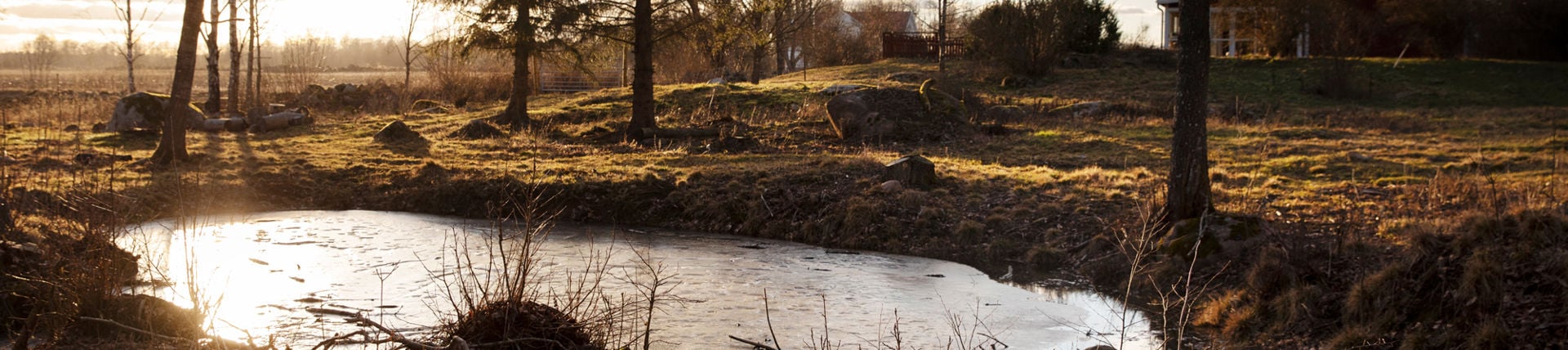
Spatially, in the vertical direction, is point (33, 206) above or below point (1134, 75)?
below

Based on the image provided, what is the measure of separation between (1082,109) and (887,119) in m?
6.81

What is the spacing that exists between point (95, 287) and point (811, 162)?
10.4 metres

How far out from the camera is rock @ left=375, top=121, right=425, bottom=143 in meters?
20.8

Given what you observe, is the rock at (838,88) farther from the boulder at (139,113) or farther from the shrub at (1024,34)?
the boulder at (139,113)

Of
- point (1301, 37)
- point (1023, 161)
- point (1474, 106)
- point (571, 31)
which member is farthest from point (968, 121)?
point (1301, 37)

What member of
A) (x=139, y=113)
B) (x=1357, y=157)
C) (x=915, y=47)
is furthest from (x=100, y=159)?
(x=915, y=47)

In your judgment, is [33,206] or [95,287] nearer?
[95,287]

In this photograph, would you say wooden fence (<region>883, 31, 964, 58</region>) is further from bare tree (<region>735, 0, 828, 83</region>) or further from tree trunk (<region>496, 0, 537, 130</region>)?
tree trunk (<region>496, 0, 537, 130</region>)

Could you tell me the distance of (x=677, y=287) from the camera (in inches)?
400

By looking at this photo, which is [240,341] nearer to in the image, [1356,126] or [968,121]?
[968,121]

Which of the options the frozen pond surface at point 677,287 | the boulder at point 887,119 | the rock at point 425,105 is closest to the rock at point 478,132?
the rock at point 425,105

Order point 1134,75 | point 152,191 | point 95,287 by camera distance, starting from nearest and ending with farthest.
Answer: point 95,287 < point 152,191 < point 1134,75

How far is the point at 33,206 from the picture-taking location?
36.8ft

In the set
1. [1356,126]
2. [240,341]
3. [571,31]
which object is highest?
[571,31]
